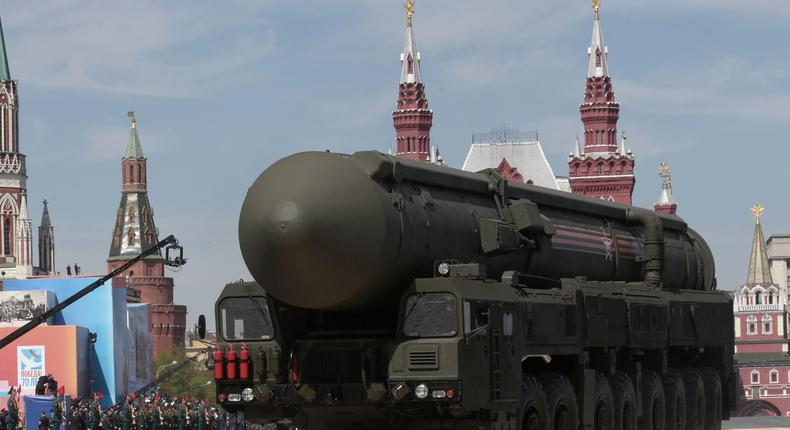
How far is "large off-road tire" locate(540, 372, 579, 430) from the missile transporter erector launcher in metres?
0.02

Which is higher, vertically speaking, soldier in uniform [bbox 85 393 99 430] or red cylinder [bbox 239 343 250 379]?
red cylinder [bbox 239 343 250 379]

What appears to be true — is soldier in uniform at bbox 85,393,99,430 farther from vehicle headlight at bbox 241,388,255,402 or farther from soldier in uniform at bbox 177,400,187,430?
vehicle headlight at bbox 241,388,255,402

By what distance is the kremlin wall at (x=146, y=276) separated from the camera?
6531 centimetres

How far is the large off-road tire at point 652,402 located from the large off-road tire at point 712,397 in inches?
116

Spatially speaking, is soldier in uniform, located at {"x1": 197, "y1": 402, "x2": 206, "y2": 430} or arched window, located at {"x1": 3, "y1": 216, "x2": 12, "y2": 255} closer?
soldier in uniform, located at {"x1": 197, "y1": 402, "x2": 206, "y2": 430}

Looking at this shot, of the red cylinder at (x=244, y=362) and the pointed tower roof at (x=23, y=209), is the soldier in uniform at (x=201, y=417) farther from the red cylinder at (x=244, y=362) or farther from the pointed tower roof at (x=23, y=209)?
the pointed tower roof at (x=23, y=209)

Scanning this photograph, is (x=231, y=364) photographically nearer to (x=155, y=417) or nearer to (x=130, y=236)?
(x=155, y=417)

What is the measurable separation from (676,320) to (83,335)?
42108mm

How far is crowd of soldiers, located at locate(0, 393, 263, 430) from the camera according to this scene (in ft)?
130

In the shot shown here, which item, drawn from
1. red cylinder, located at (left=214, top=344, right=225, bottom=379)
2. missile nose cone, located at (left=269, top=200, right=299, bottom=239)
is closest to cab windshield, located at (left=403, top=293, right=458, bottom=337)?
missile nose cone, located at (left=269, top=200, right=299, bottom=239)

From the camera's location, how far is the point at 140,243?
A: 157000 mm

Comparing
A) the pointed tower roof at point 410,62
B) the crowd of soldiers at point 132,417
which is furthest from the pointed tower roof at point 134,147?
the crowd of soldiers at point 132,417

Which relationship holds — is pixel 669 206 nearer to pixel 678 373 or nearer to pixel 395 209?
pixel 678 373

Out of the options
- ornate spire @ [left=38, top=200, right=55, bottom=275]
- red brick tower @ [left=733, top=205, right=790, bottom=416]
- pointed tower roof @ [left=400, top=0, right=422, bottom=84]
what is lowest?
red brick tower @ [left=733, top=205, right=790, bottom=416]
